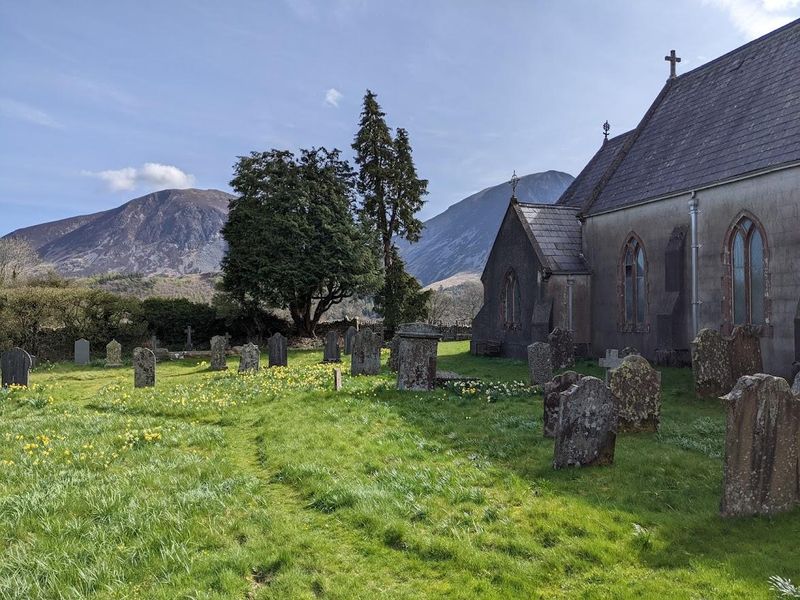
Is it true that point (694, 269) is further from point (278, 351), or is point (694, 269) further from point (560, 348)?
point (278, 351)

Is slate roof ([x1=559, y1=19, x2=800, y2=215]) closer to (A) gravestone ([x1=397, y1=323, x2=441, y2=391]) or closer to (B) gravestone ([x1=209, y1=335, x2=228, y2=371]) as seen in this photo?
(A) gravestone ([x1=397, y1=323, x2=441, y2=391])

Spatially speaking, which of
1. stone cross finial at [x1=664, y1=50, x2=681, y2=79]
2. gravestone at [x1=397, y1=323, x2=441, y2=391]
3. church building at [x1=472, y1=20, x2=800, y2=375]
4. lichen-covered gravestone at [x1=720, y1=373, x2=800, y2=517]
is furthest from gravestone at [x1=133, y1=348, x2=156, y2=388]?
stone cross finial at [x1=664, y1=50, x2=681, y2=79]

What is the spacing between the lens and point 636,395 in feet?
29.9

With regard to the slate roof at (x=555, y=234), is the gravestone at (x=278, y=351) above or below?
below

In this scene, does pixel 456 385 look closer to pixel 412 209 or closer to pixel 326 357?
pixel 326 357

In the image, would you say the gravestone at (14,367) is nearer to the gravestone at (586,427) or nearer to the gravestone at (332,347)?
the gravestone at (332,347)

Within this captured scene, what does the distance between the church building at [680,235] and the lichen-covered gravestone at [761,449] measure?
902 cm

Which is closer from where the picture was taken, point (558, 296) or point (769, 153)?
point (769, 153)

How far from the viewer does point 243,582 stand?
4.18 metres

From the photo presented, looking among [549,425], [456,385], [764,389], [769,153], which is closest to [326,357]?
[456,385]

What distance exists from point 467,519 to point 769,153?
1455 centimetres

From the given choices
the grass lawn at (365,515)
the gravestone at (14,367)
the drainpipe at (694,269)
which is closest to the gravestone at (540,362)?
the grass lawn at (365,515)

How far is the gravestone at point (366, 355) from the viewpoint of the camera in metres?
16.2

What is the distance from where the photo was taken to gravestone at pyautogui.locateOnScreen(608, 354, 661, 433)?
29.9ft
